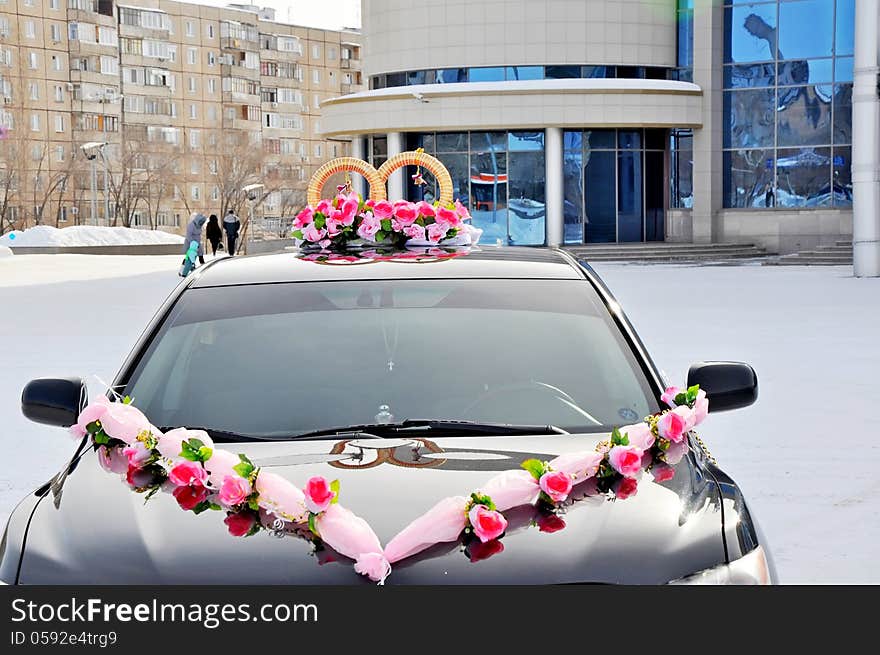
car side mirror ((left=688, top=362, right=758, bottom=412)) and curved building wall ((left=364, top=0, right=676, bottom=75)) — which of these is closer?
car side mirror ((left=688, top=362, right=758, bottom=412))

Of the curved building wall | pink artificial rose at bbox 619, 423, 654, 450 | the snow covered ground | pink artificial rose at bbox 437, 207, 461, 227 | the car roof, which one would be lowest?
the snow covered ground

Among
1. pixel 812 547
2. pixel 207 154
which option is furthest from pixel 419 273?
pixel 207 154

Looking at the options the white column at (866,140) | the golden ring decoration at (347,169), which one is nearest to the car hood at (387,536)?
the golden ring decoration at (347,169)

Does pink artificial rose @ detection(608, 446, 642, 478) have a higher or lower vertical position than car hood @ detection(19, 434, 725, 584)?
higher

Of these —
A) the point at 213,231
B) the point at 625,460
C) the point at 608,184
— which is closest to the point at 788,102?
the point at 608,184

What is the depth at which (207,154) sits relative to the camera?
333 ft

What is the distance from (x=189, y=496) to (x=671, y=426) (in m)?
1.21

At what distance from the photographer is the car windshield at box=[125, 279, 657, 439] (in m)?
4.02

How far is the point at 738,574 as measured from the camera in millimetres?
2934

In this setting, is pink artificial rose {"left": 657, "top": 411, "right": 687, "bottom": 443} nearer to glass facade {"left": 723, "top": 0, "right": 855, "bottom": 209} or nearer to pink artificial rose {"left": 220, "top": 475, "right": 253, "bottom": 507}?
pink artificial rose {"left": 220, "top": 475, "right": 253, "bottom": 507}

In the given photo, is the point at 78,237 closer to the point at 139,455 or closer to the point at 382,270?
the point at 382,270

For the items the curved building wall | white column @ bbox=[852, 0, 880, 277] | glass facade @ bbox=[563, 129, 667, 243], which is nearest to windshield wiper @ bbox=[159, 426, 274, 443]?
white column @ bbox=[852, 0, 880, 277]

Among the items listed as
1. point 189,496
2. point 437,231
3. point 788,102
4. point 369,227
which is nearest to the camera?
point 189,496

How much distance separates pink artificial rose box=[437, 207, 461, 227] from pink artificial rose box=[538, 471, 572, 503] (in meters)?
2.52
